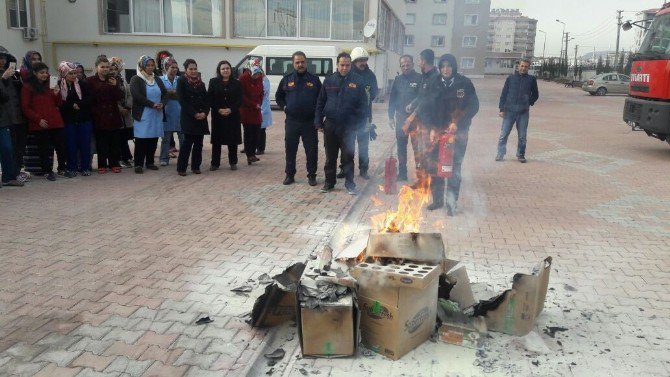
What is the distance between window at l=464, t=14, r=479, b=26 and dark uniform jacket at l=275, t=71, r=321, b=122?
203 ft

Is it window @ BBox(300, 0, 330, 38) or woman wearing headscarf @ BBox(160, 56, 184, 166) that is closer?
woman wearing headscarf @ BBox(160, 56, 184, 166)

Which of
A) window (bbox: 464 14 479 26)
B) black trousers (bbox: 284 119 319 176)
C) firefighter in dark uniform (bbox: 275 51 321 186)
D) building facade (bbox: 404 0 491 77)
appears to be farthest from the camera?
window (bbox: 464 14 479 26)

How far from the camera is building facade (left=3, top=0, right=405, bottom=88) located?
24.0 meters

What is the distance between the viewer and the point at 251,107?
33.3ft

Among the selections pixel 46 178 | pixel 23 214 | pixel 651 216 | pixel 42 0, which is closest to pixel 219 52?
pixel 42 0

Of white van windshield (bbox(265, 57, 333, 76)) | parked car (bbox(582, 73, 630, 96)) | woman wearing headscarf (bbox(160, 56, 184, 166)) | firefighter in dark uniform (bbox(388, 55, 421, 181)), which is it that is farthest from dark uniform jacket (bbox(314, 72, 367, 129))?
parked car (bbox(582, 73, 630, 96))

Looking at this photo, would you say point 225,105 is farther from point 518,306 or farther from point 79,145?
point 518,306

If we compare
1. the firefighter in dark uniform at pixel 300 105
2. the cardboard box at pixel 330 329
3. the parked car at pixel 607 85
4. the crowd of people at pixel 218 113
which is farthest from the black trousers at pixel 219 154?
the parked car at pixel 607 85

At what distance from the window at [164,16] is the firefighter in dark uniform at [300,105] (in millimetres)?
17559

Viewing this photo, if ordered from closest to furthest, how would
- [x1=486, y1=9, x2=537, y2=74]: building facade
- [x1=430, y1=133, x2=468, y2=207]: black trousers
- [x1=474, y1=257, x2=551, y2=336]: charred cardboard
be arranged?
[x1=474, y1=257, x2=551, y2=336]: charred cardboard < [x1=430, y1=133, x2=468, y2=207]: black trousers < [x1=486, y1=9, x2=537, y2=74]: building facade

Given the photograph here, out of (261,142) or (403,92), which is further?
(261,142)

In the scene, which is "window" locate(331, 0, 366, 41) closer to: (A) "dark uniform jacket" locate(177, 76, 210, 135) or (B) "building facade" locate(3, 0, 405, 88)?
(B) "building facade" locate(3, 0, 405, 88)

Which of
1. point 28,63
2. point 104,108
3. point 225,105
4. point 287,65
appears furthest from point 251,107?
point 287,65

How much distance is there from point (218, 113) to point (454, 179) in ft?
14.1
